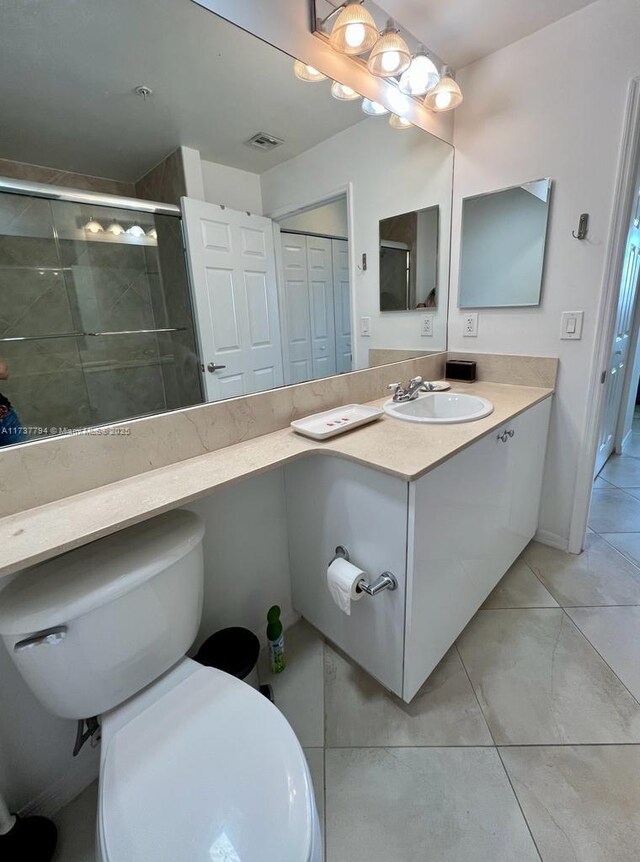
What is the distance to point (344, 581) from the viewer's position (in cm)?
110

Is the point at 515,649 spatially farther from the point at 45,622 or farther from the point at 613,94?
the point at 613,94

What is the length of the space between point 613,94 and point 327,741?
2400 mm

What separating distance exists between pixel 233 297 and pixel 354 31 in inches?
36.4

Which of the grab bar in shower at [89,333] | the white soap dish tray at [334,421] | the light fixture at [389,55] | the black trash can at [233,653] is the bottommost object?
the black trash can at [233,653]

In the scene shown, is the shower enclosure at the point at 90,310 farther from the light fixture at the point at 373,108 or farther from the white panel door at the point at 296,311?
the light fixture at the point at 373,108

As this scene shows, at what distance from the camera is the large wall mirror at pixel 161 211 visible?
86cm

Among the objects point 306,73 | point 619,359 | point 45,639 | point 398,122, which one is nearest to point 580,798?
point 45,639

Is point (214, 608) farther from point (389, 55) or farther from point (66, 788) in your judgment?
point (389, 55)

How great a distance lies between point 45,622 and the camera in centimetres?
69

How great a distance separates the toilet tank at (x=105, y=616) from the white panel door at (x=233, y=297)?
20.2 inches

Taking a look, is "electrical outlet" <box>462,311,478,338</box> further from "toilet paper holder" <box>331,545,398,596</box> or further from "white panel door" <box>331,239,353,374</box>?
"toilet paper holder" <box>331,545,398,596</box>

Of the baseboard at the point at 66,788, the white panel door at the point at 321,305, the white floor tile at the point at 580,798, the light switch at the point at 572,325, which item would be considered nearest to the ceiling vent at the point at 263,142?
the white panel door at the point at 321,305

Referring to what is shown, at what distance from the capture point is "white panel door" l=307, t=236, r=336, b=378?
1521 millimetres

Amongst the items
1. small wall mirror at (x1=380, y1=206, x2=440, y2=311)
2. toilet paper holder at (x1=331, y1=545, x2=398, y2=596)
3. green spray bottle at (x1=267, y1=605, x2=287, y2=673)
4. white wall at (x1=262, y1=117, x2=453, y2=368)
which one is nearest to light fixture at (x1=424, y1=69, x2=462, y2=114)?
white wall at (x1=262, y1=117, x2=453, y2=368)
